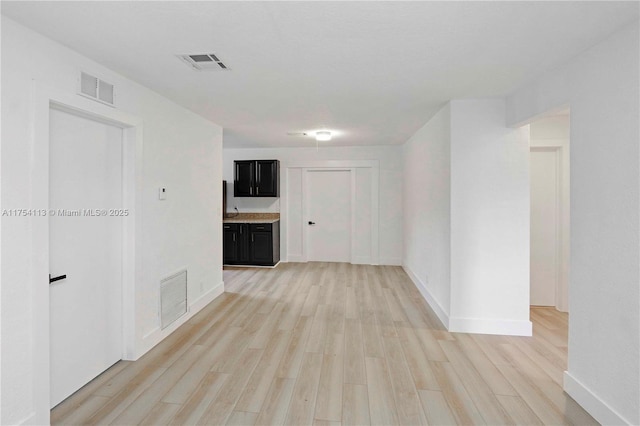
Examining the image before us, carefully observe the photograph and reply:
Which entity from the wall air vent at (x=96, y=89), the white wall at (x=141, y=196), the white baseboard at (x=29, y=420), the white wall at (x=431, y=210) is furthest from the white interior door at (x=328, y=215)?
the white baseboard at (x=29, y=420)

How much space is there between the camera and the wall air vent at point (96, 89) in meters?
2.26

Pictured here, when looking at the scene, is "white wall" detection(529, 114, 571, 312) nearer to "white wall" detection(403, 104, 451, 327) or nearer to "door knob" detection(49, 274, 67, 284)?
"white wall" detection(403, 104, 451, 327)

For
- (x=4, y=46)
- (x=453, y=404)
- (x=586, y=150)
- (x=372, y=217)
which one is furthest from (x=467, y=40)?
(x=372, y=217)

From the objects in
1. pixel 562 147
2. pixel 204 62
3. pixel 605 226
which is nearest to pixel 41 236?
pixel 204 62

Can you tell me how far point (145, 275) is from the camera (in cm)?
298

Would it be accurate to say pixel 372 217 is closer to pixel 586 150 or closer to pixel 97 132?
pixel 586 150

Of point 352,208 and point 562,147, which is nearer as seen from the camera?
point 562,147

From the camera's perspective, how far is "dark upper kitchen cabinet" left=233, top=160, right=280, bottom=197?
21.4 ft

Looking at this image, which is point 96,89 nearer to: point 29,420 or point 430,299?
point 29,420

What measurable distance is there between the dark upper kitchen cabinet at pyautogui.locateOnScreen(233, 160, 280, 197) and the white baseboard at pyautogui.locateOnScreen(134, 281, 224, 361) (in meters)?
2.39

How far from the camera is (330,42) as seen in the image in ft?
6.66

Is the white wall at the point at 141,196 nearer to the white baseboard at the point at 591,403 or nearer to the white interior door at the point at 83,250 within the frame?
the white interior door at the point at 83,250

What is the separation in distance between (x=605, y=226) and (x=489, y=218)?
1.33 metres

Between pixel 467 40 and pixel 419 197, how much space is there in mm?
3113
